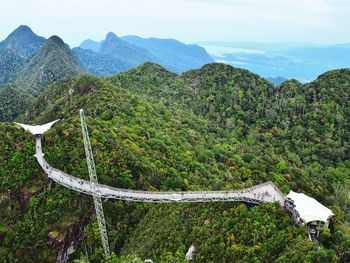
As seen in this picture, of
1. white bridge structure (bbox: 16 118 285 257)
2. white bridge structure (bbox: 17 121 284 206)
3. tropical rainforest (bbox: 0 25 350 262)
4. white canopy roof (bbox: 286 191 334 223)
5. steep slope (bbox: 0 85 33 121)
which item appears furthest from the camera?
steep slope (bbox: 0 85 33 121)

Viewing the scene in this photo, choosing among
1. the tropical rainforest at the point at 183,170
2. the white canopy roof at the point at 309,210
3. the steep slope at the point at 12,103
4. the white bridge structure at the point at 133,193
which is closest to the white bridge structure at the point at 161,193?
the white bridge structure at the point at 133,193

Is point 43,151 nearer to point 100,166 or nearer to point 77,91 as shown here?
point 100,166

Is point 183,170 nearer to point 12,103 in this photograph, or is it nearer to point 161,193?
point 161,193

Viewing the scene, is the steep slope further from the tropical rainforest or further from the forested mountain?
the forested mountain

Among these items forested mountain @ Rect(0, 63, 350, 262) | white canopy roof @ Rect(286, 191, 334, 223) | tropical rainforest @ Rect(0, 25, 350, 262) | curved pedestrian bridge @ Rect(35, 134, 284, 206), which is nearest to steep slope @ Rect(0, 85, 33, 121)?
tropical rainforest @ Rect(0, 25, 350, 262)

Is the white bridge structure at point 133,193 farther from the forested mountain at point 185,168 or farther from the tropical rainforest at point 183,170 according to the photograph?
the forested mountain at point 185,168

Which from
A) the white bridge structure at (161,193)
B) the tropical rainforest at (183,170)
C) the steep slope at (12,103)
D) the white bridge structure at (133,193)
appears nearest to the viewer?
the tropical rainforest at (183,170)

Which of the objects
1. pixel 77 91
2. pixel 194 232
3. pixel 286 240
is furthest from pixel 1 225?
pixel 77 91
